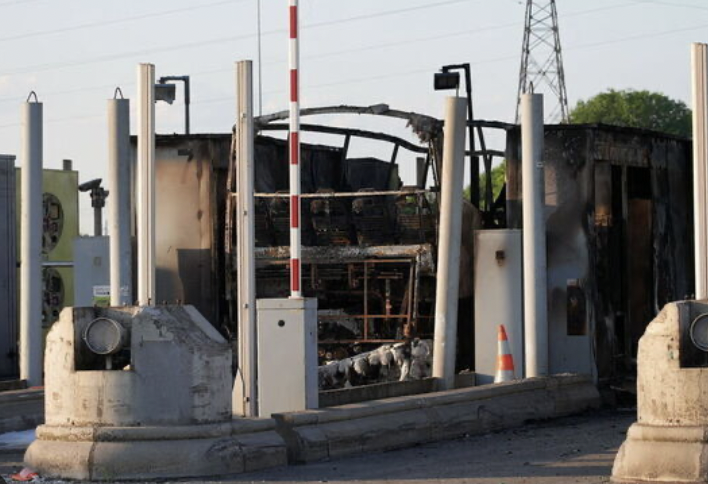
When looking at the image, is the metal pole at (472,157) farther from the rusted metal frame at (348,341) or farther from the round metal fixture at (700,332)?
the round metal fixture at (700,332)

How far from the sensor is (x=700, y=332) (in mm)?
11844

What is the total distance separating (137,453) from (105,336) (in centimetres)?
105

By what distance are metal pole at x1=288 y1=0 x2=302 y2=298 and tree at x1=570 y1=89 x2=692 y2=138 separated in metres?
102

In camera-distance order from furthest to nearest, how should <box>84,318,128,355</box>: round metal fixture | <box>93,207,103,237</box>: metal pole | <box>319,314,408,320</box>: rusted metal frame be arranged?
1. <box>93,207,103,237</box>: metal pole
2. <box>319,314,408,320</box>: rusted metal frame
3. <box>84,318,128,355</box>: round metal fixture

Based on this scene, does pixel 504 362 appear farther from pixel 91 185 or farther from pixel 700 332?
pixel 91 185

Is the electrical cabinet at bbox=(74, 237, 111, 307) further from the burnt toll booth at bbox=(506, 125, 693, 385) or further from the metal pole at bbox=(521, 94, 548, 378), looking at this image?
the metal pole at bbox=(521, 94, 548, 378)

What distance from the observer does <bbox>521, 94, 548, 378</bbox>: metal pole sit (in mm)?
18938

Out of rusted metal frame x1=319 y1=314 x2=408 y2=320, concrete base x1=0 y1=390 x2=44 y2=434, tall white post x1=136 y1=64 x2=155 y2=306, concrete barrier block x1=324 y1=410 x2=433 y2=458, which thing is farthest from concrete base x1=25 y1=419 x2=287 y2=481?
rusted metal frame x1=319 y1=314 x2=408 y2=320

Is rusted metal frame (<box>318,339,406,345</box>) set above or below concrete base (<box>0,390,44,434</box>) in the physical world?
above

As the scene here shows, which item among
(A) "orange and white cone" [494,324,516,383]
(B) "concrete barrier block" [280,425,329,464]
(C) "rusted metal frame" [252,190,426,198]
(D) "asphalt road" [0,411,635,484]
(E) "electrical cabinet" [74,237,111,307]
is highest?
(C) "rusted metal frame" [252,190,426,198]

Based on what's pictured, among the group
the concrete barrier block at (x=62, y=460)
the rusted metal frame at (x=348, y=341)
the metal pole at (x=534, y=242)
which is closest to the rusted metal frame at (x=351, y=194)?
the rusted metal frame at (x=348, y=341)

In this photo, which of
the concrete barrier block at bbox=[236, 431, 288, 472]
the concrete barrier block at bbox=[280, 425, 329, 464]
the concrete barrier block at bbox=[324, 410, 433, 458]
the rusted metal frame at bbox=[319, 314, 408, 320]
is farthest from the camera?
the rusted metal frame at bbox=[319, 314, 408, 320]

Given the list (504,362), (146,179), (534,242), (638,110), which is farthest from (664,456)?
(638,110)

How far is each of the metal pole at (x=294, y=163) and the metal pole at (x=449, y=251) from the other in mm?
3644
